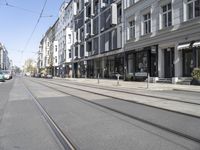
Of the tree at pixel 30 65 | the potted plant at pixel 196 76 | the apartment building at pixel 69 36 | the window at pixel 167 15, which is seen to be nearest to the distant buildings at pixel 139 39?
the window at pixel 167 15

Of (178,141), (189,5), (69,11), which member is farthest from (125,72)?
(69,11)

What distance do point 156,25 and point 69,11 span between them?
49.8m

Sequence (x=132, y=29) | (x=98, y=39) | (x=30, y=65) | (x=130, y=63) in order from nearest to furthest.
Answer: (x=132, y=29), (x=130, y=63), (x=98, y=39), (x=30, y=65)

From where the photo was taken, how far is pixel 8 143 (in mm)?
6820

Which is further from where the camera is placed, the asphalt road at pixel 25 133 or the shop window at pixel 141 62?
the shop window at pixel 141 62

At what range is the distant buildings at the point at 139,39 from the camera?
89.9 feet

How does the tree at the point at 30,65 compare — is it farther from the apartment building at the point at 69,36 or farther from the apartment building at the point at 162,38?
the apartment building at the point at 162,38

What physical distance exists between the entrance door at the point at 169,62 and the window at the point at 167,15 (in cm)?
250

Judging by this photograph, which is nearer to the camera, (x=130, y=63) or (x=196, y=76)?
(x=196, y=76)

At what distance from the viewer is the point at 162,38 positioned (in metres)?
30.9

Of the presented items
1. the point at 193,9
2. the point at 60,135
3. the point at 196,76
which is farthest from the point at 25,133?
the point at 193,9

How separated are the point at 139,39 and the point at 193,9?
10295 mm

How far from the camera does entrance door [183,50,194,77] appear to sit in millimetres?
27120

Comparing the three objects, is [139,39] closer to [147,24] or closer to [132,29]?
[147,24]
